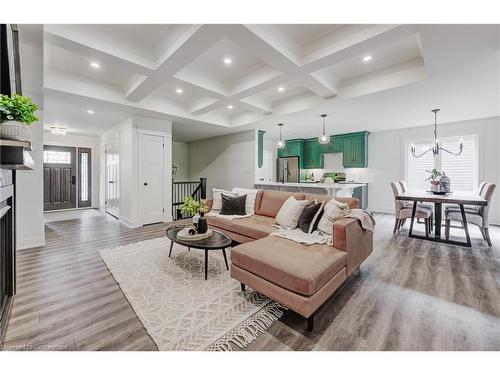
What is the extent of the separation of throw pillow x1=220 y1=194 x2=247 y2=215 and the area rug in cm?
96

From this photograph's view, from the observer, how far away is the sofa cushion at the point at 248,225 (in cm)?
→ 293

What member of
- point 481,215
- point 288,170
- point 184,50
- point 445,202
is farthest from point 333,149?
point 184,50

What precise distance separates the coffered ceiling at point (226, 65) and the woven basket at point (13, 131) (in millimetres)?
1671

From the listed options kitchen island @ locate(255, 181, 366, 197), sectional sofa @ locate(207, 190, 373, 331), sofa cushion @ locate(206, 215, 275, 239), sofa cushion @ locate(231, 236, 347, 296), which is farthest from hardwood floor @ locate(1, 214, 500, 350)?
kitchen island @ locate(255, 181, 366, 197)

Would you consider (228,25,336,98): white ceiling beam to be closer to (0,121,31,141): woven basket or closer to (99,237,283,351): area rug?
(0,121,31,141): woven basket

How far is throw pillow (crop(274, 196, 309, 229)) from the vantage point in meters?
2.87

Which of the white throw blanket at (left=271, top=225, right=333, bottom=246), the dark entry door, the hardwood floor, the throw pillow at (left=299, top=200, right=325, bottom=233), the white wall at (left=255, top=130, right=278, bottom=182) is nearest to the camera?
the hardwood floor

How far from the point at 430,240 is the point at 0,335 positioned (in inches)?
210

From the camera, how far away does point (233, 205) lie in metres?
3.82

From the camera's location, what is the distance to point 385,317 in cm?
178

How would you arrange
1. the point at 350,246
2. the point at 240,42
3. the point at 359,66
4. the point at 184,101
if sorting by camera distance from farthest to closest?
the point at 184,101 < the point at 359,66 < the point at 240,42 < the point at 350,246

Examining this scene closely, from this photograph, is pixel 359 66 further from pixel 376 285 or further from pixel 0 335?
pixel 0 335

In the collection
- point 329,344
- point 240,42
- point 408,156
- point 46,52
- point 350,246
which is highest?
point 46,52

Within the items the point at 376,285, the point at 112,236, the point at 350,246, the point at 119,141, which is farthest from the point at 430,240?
the point at 119,141
